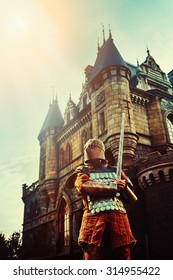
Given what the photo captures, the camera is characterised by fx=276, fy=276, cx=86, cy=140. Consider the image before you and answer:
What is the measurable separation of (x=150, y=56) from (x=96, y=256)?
17.0 metres

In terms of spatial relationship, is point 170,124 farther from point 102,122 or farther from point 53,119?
point 53,119

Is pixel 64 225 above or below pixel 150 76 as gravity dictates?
below

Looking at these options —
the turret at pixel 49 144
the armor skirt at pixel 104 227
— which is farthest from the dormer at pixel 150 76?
the armor skirt at pixel 104 227

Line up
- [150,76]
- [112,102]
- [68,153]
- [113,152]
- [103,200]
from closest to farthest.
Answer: [103,200] < [113,152] < [112,102] < [150,76] < [68,153]

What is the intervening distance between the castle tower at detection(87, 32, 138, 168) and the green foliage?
726cm

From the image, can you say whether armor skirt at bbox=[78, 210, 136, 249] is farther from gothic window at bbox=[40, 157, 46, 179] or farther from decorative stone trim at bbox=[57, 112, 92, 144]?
gothic window at bbox=[40, 157, 46, 179]

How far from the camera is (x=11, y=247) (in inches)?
671

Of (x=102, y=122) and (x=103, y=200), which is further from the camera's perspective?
(x=102, y=122)

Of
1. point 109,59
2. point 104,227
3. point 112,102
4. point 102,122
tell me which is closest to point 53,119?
point 102,122

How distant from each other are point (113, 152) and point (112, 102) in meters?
2.58

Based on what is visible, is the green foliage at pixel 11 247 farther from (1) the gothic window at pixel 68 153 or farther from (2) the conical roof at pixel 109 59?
(2) the conical roof at pixel 109 59

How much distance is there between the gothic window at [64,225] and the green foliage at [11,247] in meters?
2.73

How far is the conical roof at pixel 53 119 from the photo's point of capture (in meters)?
19.4
